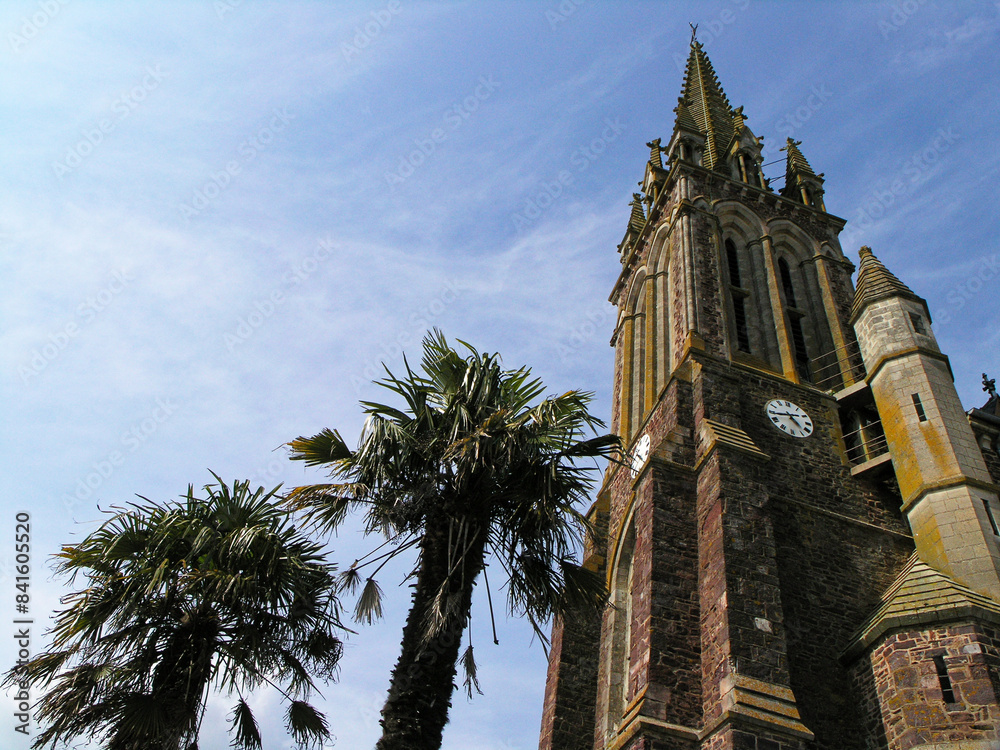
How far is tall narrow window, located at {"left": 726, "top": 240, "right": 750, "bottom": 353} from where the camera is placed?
21734 mm

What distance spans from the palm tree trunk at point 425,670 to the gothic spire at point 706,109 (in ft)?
78.9

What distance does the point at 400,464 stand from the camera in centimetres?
966

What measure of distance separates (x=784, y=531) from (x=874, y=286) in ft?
26.1


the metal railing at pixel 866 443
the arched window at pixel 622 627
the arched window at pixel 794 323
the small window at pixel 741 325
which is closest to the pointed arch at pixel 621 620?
the arched window at pixel 622 627

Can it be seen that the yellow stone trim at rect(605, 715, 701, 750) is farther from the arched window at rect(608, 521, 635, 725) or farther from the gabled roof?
the gabled roof

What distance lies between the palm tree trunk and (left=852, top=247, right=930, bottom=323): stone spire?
590 inches

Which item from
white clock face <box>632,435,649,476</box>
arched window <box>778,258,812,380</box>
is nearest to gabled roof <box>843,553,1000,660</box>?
white clock face <box>632,435,649,476</box>

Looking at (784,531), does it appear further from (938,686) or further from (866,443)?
(938,686)

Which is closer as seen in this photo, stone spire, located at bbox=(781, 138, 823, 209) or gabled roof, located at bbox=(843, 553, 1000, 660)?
gabled roof, located at bbox=(843, 553, 1000, 660)

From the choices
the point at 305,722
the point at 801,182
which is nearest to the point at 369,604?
the point at 305,722

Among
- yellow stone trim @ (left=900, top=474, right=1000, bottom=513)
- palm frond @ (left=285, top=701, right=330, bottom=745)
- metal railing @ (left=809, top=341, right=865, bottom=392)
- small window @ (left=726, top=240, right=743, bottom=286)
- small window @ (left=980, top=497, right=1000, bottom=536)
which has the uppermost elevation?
small window @ (left=726, top=240, right=743, bottom=286)

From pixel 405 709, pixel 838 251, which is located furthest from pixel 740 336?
pixel 405 709

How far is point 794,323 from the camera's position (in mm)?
23312

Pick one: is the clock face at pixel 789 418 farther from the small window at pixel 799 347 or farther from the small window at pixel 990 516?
the small window at pixel 990 516
